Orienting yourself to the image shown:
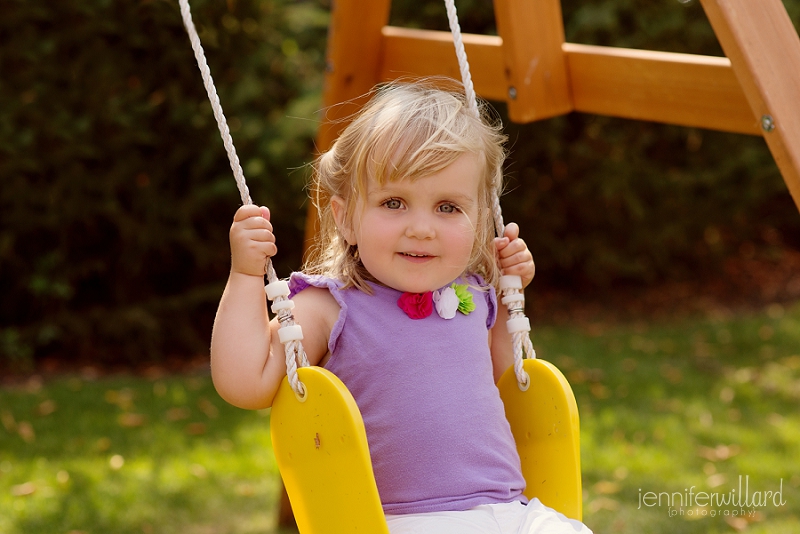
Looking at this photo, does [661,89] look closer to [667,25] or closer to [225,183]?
[225,183]

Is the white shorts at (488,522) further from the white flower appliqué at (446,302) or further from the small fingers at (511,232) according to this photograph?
the small fingers at (511,232)

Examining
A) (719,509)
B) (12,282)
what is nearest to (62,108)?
(12,282)

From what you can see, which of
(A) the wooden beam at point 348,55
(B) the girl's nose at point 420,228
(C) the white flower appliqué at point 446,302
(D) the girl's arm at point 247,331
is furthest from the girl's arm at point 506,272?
(A) the wooden beam at point 348,55

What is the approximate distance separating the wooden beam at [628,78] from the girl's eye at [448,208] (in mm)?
755

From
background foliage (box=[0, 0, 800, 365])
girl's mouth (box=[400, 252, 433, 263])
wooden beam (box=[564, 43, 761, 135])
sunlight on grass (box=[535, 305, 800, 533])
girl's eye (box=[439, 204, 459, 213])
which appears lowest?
sunlight on grass (box=[535, 305, 800, 533])

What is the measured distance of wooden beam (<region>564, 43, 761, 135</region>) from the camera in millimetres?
2143

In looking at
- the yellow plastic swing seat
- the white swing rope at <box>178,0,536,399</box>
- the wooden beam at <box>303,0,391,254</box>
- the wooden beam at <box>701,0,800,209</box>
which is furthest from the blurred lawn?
the wooden beam at <box>701,0,800,209</box>

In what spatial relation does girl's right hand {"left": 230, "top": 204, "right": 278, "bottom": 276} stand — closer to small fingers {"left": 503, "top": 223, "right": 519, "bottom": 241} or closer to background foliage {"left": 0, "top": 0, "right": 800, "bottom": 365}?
small fingers {"left": 503, "top": 223, "right": 519, "bottom": 241}

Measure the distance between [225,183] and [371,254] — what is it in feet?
10.7

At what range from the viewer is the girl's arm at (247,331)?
167cm

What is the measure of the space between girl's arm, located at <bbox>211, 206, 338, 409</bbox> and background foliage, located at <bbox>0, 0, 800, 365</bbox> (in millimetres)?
2831

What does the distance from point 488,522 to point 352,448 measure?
0.30 metres

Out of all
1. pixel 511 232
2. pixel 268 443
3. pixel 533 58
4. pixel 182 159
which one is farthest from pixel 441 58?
pixel 182 159

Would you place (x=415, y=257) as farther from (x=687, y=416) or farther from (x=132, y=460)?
(x=687, y=416)
